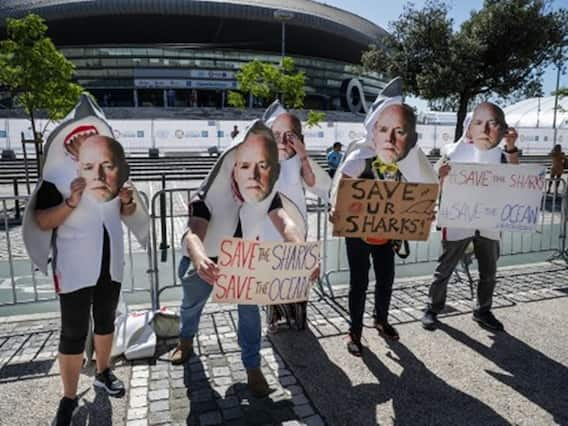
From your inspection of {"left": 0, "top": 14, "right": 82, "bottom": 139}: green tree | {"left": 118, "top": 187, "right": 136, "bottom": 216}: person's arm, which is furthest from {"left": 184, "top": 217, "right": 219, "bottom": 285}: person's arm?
{"left": 0, "top": 14, "right": 82, "bottom": 139}: green tree

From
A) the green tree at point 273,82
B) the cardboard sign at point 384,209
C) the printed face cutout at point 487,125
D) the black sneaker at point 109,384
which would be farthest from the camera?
the green tree at point 273,82

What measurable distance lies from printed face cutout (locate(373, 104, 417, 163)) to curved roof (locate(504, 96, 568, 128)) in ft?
174

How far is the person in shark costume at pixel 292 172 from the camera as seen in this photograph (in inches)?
162

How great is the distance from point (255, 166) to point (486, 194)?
8.40ft

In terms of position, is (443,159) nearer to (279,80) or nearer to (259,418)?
(259,418)

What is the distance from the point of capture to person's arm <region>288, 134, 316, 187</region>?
4.17 metres

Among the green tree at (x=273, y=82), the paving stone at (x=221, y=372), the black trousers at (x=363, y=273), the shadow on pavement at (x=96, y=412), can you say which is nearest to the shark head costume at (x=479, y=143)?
the black trousers at (x=363, y=273)

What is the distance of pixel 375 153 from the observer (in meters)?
3.66

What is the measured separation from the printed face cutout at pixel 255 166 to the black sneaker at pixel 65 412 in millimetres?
1710

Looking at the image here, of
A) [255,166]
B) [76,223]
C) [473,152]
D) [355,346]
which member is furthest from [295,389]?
[473,152]

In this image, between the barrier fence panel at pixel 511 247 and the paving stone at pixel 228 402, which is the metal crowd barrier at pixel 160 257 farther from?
the paving stone at pixel 228 402

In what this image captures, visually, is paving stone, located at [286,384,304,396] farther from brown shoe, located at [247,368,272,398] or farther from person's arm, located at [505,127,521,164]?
person's arm, located at [505,127,521,164]

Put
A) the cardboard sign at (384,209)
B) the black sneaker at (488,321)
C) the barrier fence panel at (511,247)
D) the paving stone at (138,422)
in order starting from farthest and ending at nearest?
the barrier fence panel at (511,247) → the black sneaker at (488,321) → the cardboard sign at (384,209) → the paving stone at (138,422)

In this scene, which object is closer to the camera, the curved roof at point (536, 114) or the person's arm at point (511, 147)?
the person's arm at point (511, 147)
